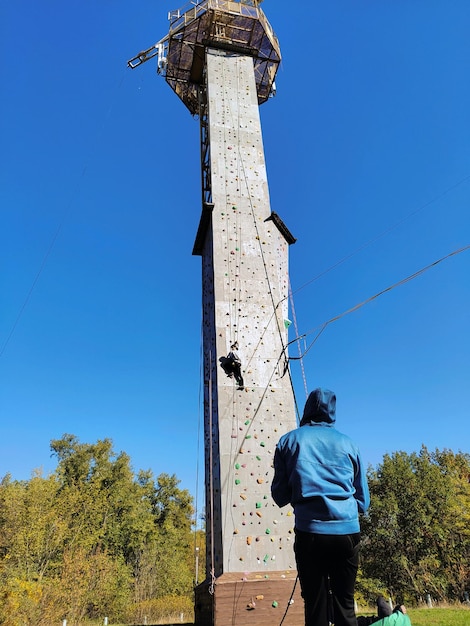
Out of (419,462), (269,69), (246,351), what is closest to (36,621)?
(246,351)

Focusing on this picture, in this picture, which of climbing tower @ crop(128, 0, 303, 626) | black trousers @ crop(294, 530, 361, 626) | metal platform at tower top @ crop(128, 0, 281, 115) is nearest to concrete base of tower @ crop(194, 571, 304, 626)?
climbing tower @ crop(128, 0, 303, 626)

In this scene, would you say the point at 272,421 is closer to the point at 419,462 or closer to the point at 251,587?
the point at 251,587

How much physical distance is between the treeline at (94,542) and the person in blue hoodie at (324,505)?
12767 millimetres

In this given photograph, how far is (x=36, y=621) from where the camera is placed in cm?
1166

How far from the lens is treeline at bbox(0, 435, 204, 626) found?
15562mm

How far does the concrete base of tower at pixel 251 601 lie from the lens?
4.09m

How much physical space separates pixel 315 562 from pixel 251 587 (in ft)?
9.31

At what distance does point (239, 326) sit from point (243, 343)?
262mm

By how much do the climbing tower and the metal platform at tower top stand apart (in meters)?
0.03

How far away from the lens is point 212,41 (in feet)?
30.0

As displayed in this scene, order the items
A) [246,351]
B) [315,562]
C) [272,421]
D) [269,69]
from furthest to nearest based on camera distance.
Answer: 1. [269,69]
2. [246,351]
3. [272,421]
4. [315,562]

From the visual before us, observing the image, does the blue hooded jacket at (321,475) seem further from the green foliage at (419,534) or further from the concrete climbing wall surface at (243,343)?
the green foliage at (419,534)

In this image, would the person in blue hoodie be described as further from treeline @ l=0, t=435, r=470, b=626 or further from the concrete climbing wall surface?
treeline @ l=0, t=435, r=470, b=626

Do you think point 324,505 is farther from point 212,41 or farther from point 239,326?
point 212,41
